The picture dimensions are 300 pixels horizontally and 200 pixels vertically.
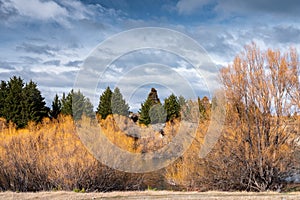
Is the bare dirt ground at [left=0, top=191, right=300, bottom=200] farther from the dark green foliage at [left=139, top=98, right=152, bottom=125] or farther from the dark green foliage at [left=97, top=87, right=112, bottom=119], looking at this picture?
the dark green foliage at [left=97, top=87, right=112, bottom=119]

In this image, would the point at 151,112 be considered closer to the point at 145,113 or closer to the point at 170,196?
the point at 145,113

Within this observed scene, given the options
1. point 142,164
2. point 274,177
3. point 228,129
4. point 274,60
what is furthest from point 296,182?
point 142,164

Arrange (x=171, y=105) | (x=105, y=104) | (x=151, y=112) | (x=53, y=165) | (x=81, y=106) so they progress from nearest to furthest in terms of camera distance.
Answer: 1. (x=53, y=165)
2. (x=81, y=106)
3. (x=151, y=112)
4. (x=171, y=105)
5. (x=105, y=104)

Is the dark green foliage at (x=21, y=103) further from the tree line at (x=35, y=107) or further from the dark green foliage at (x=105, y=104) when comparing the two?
the dark green foliage at (x=105, y=104)

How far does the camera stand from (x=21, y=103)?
47625 mm

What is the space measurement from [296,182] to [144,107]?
28.7 m

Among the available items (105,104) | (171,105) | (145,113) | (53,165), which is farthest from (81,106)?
(171,105)

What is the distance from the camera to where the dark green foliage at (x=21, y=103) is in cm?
4669

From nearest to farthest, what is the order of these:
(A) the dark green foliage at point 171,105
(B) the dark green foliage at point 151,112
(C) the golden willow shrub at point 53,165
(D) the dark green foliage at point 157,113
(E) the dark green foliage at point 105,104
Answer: (C) the golden willow shrub at point 53,165, (D) the dark green foliage at point 157,113, (B) the dark green foliage at point 151,112, (A) the dark green foliage at point 171,105, (E) the dark green foliage at point 105,104

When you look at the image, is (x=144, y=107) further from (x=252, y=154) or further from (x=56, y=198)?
(x=56, y=198)

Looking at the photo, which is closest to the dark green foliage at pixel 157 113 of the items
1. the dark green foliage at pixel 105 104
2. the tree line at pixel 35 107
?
the tree line at pixel 35 107

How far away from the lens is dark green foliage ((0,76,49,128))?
46688 mm

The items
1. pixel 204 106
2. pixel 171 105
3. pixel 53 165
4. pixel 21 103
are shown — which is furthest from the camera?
pixel 171 105

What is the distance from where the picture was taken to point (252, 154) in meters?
23.9
